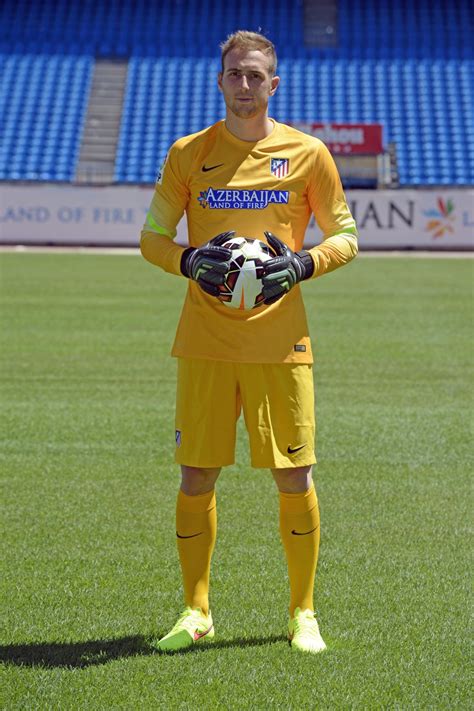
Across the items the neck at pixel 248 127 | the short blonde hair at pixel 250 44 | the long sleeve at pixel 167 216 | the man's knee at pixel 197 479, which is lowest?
the man's knee at pixel 197 479

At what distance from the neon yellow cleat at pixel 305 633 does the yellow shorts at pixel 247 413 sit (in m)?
0.56

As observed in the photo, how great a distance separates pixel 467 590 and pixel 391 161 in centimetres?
2611

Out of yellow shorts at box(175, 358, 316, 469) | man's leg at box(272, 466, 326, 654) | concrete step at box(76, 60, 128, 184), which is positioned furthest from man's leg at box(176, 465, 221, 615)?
concrete step at box(76, 60, 128, 184)

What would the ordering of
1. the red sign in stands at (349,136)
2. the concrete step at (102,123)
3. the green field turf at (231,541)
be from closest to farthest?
the green field turf at (231,541)
the red sign in stands at (349,136)
the concrete step at (102,123)

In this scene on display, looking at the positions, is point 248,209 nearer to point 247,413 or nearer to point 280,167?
point 280,167

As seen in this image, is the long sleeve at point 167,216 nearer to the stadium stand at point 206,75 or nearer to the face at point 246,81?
the face at point 246,81

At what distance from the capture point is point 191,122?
1250 inches

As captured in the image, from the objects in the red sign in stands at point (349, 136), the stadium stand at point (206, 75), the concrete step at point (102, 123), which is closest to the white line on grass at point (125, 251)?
the red sign in stands at point (349, 136)

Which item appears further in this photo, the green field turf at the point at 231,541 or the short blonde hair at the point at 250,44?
the short blonde hair at the point at 250,44

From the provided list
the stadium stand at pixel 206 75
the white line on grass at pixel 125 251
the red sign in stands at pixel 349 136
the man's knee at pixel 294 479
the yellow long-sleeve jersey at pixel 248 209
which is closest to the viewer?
the yellow long-sleeve jersey at pixel 248 209

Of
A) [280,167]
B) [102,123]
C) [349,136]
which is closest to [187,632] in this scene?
[280,167]

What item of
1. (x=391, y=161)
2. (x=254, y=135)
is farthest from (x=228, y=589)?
(x=391, y=161)

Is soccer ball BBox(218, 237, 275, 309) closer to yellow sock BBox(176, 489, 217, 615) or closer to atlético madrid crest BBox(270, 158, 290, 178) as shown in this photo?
atlético madrid crest BBox(270, 158, 290, 178)

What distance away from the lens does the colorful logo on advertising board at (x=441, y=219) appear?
25.3 meters
